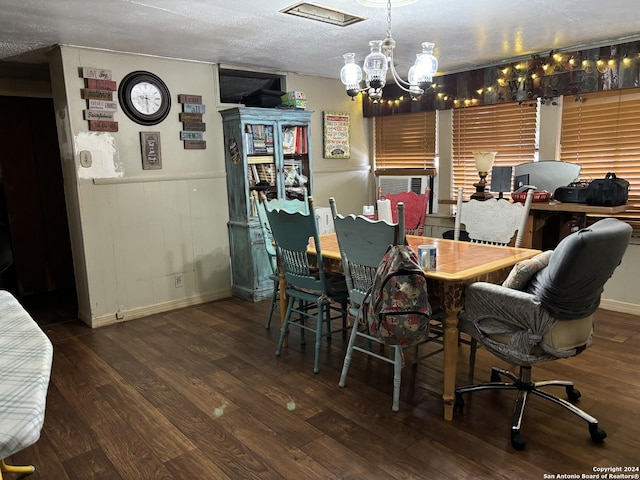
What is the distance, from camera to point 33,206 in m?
4.99

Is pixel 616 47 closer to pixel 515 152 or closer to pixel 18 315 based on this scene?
pixel 515 152

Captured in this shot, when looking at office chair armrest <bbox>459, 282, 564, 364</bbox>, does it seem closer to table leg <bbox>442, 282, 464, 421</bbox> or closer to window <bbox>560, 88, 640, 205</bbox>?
table leg <bbox>442, 282, 464, 421</bbox>

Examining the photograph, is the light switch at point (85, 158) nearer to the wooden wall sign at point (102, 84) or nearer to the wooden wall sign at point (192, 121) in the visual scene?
the wooden wall sign at point (102, 84)

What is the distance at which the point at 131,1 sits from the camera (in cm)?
256

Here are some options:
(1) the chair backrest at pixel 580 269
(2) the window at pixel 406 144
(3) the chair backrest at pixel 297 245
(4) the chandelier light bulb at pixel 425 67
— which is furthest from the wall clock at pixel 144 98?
(1) the chair backrest at pixel 580 269

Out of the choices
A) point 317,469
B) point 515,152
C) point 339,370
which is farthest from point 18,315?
point 515,152

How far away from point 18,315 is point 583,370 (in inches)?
113

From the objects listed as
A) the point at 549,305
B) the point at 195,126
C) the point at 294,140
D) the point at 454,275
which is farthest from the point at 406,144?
the point at 549,305

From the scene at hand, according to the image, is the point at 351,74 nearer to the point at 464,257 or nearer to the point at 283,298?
the point at 464,257

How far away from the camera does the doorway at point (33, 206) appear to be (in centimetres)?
480

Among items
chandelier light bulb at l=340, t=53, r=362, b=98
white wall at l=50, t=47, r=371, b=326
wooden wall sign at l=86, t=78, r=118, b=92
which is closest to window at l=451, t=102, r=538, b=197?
white wall at l=50, t=47, r=371, b=326

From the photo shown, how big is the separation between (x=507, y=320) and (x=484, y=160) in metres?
2.51

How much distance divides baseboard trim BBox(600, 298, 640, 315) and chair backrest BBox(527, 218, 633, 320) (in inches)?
87.5

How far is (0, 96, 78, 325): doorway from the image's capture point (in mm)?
4797
